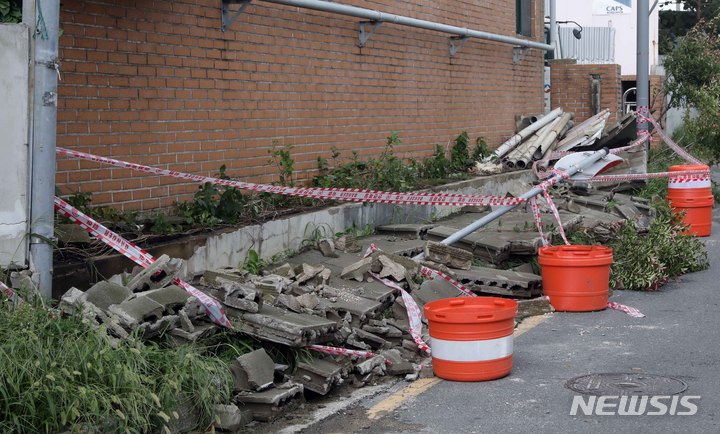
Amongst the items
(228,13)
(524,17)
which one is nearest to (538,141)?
(524,17)

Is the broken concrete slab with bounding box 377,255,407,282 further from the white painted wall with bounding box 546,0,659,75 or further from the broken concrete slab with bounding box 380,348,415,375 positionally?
the white painted wall with bounding box 546,0,659,75

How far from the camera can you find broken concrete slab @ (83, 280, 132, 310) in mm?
6578

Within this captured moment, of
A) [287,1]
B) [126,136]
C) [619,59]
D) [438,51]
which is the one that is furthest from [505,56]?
[619,59]

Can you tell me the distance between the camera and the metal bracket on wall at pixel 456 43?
54.6 feet

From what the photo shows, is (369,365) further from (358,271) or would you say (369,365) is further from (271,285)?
(358,271)

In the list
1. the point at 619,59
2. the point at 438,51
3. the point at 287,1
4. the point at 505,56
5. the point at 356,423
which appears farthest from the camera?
the point at 619,59

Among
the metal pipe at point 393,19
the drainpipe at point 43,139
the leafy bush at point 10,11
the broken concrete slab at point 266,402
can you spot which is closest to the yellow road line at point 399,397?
the broken concrete slab at point 266,402

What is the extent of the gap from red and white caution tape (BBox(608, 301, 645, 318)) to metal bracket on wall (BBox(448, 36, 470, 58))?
7.70m

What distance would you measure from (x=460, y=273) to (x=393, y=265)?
2.92 feet

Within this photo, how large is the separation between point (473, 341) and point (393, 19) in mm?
7764

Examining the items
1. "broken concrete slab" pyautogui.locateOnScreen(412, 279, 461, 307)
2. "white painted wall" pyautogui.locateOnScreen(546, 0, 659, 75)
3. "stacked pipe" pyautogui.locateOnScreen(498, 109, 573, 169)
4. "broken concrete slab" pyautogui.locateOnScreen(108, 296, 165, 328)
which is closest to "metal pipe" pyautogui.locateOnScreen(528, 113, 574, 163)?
"stacked pipe" pyautogui.locateOnScreen(498, 109, 573, 169)

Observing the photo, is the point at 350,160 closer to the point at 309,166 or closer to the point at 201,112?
the point at 309,166

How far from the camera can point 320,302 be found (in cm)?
805

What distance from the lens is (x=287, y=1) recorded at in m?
11.3
